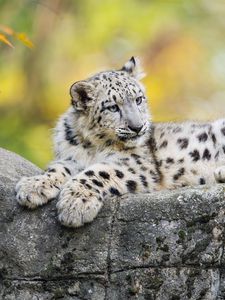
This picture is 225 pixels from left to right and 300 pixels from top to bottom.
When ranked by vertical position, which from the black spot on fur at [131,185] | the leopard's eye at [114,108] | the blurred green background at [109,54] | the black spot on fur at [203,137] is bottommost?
the black spot on fur at [131,185]

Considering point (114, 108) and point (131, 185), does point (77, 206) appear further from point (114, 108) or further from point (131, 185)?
point (114, 108)

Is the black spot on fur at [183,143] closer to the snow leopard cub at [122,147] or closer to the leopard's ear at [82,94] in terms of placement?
the snow leopard cub at [122,147]

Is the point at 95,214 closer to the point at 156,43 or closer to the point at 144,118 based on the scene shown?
the point at 144,118

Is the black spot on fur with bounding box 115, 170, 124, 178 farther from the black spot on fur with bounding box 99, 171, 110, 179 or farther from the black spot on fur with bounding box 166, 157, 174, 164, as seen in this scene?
the black spot on fur with bounding box 166, 157, 174, 164

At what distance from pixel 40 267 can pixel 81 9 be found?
999 cm

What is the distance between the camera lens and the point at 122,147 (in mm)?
7957

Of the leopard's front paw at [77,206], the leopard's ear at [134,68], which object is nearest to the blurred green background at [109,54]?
the leopard's ear at [134,68]

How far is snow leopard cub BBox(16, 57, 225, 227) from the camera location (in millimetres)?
7469

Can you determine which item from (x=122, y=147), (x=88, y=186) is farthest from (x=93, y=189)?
(x=122, y=147)

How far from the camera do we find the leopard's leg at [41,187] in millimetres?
7109

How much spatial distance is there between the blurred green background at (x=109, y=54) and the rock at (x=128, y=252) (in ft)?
24.1

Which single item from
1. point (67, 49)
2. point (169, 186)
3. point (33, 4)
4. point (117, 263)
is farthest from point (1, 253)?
point (67, 49)

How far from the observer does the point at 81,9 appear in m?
16.5

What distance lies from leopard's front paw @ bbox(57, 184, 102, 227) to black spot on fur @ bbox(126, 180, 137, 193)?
0.47 meters
